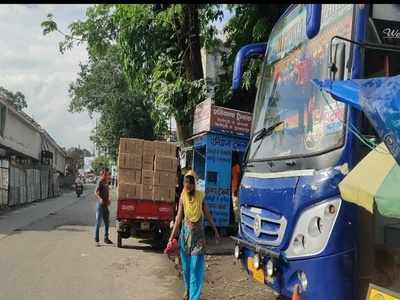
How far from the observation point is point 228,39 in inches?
595

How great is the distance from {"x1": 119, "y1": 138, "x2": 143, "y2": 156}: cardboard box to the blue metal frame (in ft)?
27.6

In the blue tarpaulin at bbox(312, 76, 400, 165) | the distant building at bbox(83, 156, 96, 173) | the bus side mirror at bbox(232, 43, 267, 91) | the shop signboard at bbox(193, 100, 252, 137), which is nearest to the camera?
the blue tarpaulin at bbox(312, 76, 400, 165)

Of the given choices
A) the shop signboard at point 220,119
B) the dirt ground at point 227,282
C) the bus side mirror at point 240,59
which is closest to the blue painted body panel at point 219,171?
the shop signboard at point 220,119

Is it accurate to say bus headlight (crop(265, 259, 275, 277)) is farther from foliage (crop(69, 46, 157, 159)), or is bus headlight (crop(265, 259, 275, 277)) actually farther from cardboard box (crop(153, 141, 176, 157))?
foliage (crop(69, 46, 157, 159))

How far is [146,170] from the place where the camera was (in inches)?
522

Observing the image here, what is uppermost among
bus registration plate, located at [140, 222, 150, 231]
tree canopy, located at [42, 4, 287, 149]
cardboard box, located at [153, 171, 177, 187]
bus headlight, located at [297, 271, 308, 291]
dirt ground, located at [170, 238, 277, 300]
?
tree canopy, located at [42, 4, 287, 149]

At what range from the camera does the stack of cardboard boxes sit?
1309 cm

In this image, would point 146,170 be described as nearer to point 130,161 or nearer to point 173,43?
point 130,161

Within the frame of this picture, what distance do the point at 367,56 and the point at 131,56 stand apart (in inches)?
443

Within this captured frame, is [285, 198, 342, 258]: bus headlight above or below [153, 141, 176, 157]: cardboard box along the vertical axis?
below

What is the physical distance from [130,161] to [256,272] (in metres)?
7.93

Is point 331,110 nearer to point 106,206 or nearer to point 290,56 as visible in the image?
point 290,56

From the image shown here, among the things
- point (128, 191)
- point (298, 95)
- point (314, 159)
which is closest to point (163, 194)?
point (128, 191)

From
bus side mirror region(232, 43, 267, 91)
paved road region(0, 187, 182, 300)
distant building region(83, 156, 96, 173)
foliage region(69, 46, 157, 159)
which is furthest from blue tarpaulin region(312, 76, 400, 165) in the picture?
distant building region(83, 156, 96, 173)
